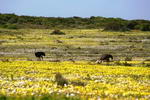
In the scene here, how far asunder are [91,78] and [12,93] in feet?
21.7

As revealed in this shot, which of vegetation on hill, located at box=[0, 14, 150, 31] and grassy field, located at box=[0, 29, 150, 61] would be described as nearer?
grassy field, located at box=[0, 29, 150, 61]

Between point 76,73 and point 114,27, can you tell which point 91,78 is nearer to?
point 76,73

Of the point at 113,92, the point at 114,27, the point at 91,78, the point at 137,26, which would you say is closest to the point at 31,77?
the point at 91,78

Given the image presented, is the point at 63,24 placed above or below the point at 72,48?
below

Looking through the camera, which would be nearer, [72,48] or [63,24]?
[72,48]

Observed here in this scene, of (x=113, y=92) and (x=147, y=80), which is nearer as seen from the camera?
(x=113, y=92)

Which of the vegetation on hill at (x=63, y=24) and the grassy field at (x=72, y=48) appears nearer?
the grassy field at (x=72, y=48)

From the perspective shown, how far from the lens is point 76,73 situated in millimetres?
22094

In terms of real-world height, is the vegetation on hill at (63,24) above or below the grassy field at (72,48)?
below

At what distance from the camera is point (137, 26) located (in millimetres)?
105062

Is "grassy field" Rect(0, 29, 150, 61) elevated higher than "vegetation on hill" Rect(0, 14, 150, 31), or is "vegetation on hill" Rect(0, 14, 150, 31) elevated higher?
"grassy field" Rect(0, 29, 150, 61)

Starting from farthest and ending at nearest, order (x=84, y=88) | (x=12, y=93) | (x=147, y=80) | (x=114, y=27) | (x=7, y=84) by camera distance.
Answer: (x=114, y=27)
(x=147, y=80)
(x=7, y=84)
(x=84, y=88)
(x=12, y=93)

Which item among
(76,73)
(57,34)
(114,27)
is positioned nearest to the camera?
(76,73)

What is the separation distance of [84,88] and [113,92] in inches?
51.3
